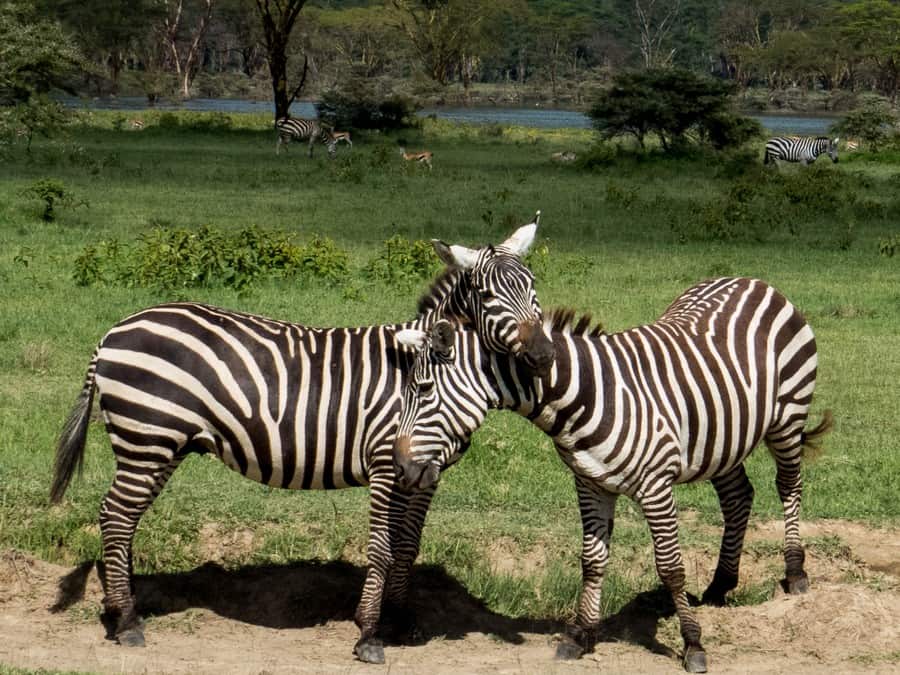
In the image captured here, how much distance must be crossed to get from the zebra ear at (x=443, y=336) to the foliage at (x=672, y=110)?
25.4 meters

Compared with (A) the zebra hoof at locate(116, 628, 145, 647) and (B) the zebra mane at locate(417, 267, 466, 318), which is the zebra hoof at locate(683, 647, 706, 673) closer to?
(B) the zebra mane at locate(417, 267, 466, 318)

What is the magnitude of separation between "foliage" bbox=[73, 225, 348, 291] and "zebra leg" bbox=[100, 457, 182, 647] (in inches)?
283

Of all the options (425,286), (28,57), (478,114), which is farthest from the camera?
(478,114)

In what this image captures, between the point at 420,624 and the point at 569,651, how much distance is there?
2.73ft

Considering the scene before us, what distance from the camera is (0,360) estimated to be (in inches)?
412

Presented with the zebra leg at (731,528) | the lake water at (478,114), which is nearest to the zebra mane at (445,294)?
the zebra leg at (731,528)

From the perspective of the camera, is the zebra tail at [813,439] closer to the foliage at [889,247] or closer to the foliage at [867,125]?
the foliage at [889,247]

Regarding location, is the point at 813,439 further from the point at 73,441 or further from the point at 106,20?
the point at 106,20

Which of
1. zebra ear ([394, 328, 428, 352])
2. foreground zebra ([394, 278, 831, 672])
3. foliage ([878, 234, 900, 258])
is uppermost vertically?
zebra ear ([394, 328, 428, 352])

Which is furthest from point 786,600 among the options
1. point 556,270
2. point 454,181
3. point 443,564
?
point 454,181

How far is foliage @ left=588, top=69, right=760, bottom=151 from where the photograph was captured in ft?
100

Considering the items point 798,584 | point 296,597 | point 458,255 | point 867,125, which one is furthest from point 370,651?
point 867,125

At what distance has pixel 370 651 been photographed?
573 centimetres

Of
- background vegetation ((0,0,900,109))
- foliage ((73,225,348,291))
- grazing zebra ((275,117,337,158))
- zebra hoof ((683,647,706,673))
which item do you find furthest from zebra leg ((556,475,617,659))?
background vegetation ((0,0,900,109))
